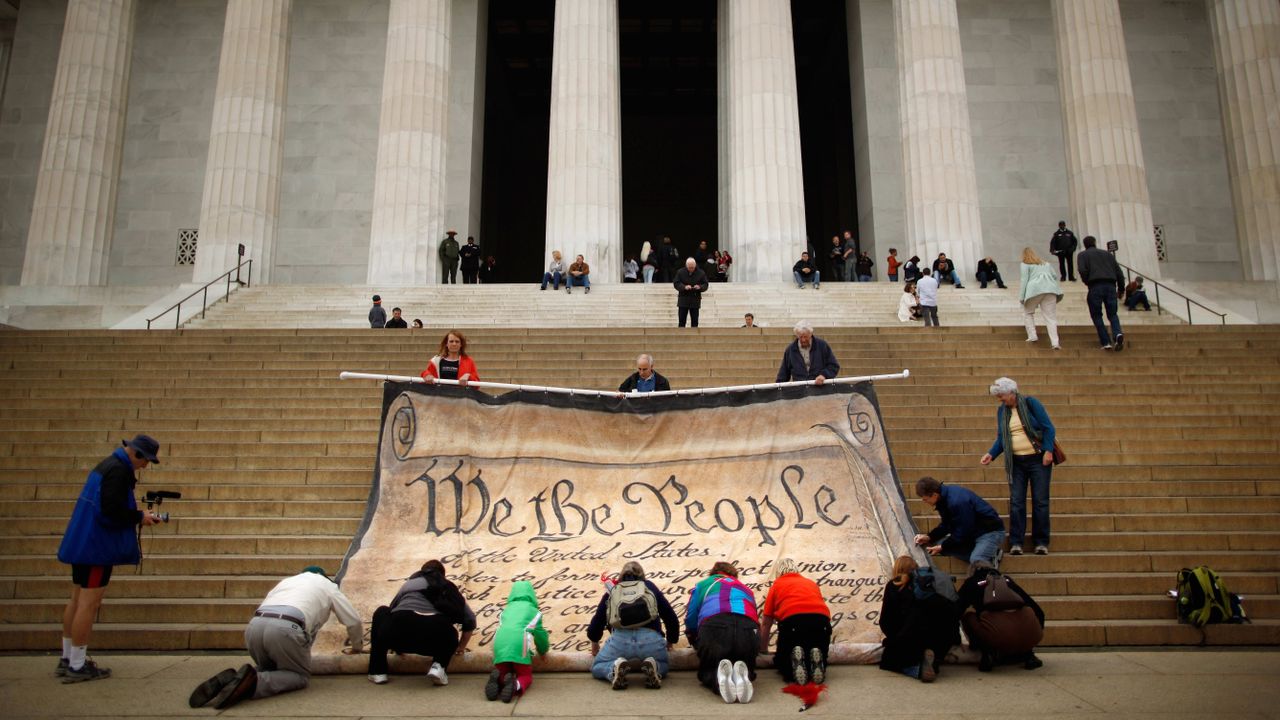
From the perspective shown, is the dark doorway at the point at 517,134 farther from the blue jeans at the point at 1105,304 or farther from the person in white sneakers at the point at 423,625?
the person in white sneakers at the point at 423,625

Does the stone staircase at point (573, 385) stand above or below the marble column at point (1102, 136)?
below

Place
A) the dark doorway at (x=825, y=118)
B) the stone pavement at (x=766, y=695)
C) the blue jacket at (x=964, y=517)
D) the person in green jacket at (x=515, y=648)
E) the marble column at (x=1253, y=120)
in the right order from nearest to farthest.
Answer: the stone pavement at (x=766, y=695), the person in green jacket at (x=515, y=648), the blue jacket at (x=964, y=517), the marble column at (x=1253, y=120), the dark doorway at (x=825, y=118)

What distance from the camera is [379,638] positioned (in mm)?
6004

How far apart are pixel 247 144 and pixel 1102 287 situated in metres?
21.2

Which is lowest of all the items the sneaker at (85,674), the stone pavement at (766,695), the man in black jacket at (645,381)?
the stone pavement at (766,695)

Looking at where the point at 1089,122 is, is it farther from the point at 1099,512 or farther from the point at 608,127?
the point at 1099,512

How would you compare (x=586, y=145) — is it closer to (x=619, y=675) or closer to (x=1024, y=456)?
(x=1024, y=456)

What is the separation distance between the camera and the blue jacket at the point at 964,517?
7.22 meters

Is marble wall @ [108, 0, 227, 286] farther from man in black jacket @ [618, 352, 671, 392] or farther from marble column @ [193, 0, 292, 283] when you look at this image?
man in black jacket @ [618, 352, 671, 392]

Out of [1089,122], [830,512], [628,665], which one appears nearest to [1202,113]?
[1089,122]

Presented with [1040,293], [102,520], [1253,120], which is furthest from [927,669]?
[1253,120]

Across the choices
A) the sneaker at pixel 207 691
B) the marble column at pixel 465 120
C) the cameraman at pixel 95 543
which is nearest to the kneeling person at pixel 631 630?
the sneaker at pixel 207 691

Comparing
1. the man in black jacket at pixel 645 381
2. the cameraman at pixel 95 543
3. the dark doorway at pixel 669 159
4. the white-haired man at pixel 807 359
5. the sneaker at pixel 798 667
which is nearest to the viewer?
the sneaker at pixel 798 667

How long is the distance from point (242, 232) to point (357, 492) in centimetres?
1647
